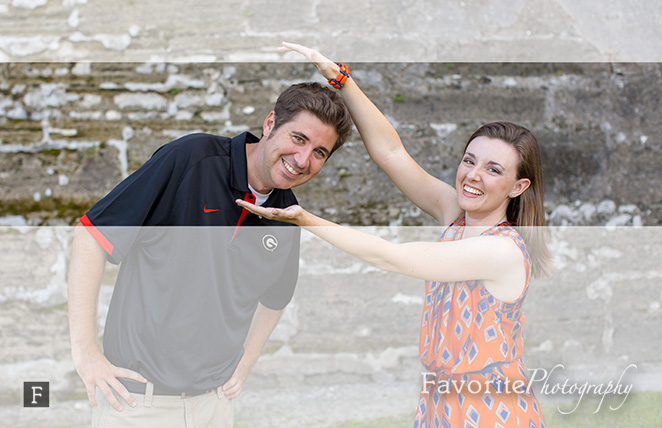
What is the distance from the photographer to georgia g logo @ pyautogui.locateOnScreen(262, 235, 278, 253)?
1.98 meters

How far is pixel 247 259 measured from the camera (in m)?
1.95

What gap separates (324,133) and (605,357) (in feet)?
8.93

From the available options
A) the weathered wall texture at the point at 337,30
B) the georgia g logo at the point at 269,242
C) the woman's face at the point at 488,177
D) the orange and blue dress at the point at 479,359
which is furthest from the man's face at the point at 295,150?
the weathered wall texture at the point at 337,30

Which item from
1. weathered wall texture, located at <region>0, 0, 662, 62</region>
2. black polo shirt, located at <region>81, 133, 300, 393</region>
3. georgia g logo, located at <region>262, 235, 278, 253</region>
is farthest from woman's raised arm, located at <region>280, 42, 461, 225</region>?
weathered wall texture, located at <region>0, 0, 662, 62</region>

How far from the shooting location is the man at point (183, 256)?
1778mm

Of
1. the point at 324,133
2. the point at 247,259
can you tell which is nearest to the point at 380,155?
the point at 324,133

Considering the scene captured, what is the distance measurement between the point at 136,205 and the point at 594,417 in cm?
292

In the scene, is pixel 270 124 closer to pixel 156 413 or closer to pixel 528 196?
pixel 528 196

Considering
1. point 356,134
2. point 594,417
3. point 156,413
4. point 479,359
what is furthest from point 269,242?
point 594,417

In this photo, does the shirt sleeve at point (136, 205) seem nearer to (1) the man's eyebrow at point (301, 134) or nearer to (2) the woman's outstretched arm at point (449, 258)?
(1) the man's eyebrow at point (301, 134)

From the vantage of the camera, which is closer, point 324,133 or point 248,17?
point 324,133

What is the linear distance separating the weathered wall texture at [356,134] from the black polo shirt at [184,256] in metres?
1.33

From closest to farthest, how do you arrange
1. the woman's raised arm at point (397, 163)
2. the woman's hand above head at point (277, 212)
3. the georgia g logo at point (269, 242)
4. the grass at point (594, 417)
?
1. the woman's hand above head at point (277, 212)
2. the georgia g logo at point (269, 242)
3. the woman's raised arm at point (397, 163)
4. the grass at point (594, 417)

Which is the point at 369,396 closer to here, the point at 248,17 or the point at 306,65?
the point at 306,65
